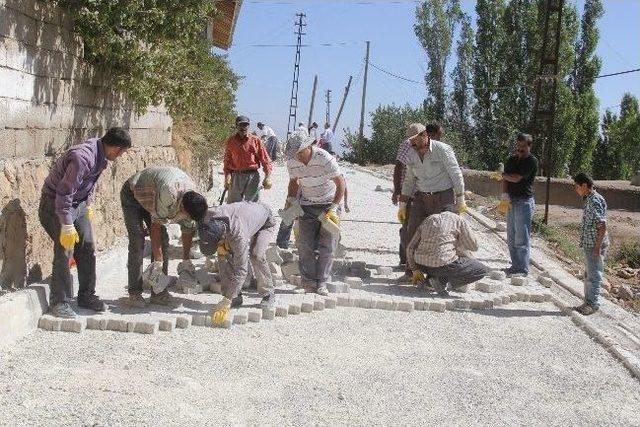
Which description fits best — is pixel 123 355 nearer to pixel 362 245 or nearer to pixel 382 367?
pixel 382 367

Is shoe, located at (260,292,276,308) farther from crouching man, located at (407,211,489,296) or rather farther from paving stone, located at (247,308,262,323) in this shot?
crouching man, located at (407,211,489,296)

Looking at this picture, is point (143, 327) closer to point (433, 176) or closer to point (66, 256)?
point (66, 256)

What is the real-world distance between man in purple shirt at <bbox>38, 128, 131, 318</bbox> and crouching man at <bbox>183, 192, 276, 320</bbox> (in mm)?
770

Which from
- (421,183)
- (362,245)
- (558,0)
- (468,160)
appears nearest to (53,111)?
(421,183)

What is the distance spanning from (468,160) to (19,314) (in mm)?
33424

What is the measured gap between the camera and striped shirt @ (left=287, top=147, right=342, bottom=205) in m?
7.31

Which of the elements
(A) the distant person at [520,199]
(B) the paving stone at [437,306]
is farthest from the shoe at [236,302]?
(A) the distant person at [520,199]

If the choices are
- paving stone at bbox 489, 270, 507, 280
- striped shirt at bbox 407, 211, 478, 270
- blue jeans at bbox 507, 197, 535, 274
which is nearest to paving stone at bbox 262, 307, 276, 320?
striped shirt at bbox 407, 211, 478, 270

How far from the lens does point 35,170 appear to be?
6652 millimetres

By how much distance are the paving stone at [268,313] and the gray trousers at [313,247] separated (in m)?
1.01

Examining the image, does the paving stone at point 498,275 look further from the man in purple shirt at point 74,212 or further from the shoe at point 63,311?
the shoe at point 63,311

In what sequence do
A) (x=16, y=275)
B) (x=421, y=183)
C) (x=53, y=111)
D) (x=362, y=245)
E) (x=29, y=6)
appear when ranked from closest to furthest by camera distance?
1. (x=16, y=275)
2. (x=29, y=6)
3. (x=53, y=111)
4. (x=421, y=183)
5. (x=362, y=245)

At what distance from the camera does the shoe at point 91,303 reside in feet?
20.0

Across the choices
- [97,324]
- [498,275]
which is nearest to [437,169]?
[498,275]
